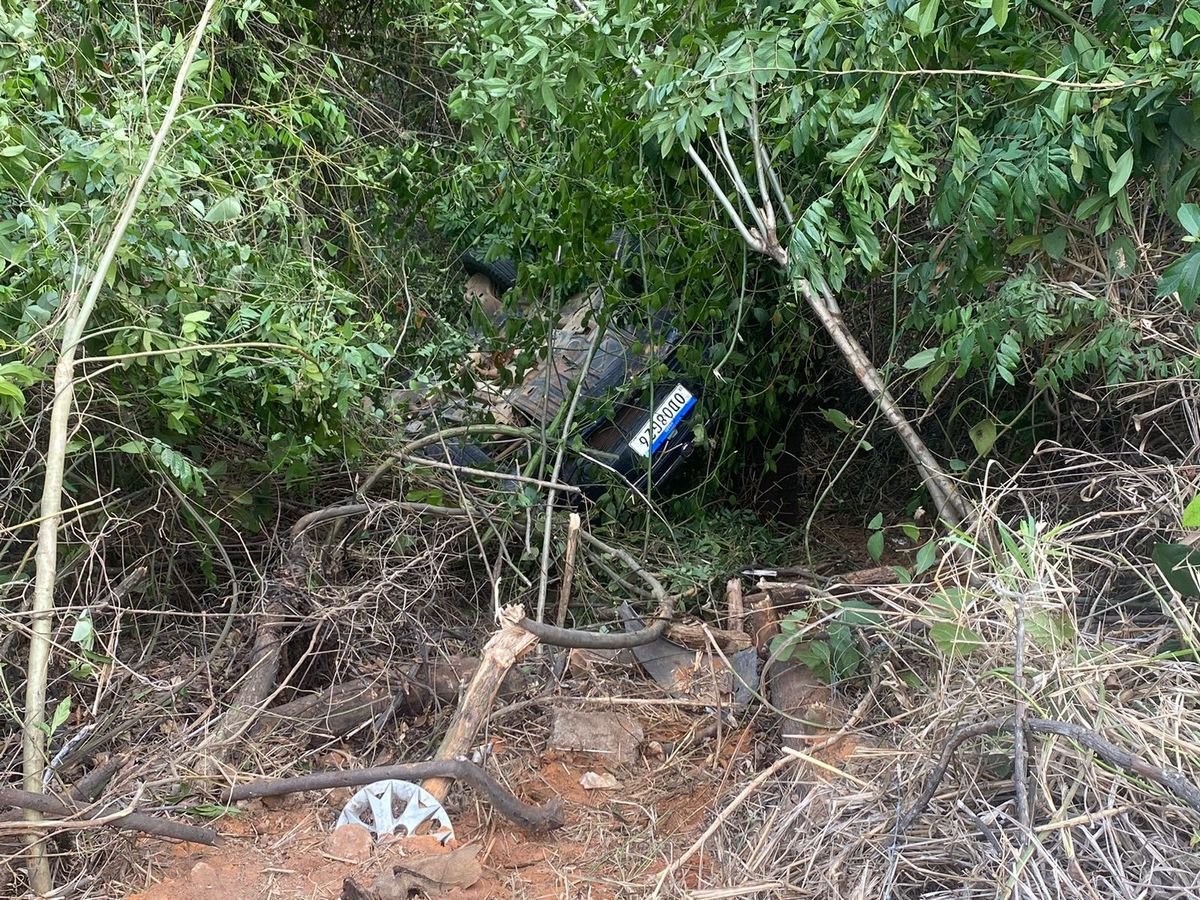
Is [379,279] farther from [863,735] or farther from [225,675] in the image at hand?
[863,735]

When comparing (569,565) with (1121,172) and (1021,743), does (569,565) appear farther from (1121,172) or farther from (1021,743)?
(1121,172)

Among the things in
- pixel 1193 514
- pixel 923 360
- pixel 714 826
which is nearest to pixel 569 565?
pixel 714 826

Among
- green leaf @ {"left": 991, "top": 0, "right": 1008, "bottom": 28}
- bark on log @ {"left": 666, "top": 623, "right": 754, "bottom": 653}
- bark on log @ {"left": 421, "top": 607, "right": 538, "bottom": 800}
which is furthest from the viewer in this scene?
bark on log @ {"left": 666, "top": 623, "right": 754, "bottom": 653}

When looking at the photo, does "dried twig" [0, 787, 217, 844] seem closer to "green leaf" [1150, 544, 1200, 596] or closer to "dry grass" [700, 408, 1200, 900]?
"dry grass" [700, 408, 1200, 900]

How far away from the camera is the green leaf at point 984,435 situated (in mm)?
3184

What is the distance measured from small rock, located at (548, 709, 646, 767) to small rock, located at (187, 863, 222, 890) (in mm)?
1161

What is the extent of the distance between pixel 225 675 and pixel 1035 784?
8.78 ft

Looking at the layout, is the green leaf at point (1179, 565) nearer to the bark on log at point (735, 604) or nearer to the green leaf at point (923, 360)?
the green leaf at point (923, 360)

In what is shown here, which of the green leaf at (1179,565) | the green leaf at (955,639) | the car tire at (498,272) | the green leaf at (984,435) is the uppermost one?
the car tire at (498,272)

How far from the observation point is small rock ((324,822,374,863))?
260 centimetres

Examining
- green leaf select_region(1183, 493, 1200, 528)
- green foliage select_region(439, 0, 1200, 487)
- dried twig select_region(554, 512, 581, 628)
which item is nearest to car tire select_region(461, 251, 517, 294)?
green foliage select_region(439, 0, 1200, 487)

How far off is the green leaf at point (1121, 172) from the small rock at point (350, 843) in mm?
2692

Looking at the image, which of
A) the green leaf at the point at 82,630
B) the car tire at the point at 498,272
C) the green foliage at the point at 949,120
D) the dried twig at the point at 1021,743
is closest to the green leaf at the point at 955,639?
the dried twig at the point at 1021,743


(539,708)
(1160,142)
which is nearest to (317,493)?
(539,708)
